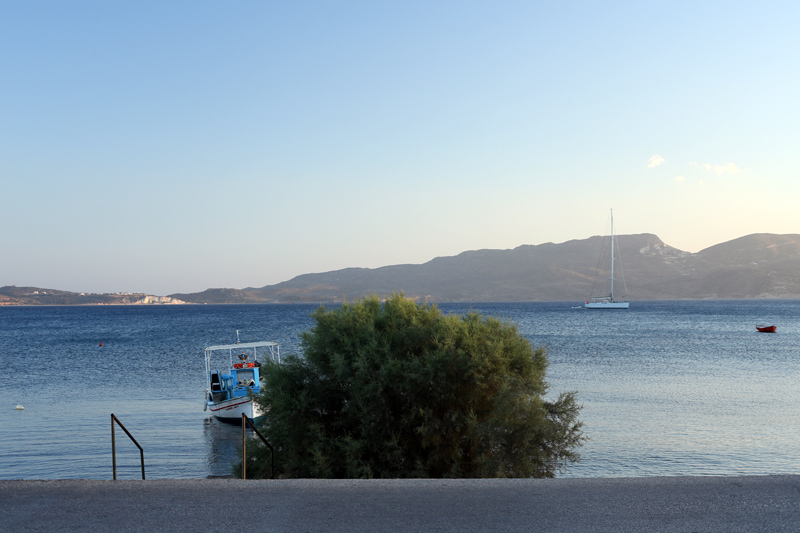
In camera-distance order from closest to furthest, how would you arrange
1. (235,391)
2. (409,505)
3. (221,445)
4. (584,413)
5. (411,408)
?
1. (409,505)
2. (411,408)
3. (221,445)
4. (584,413)
5. (235,391)

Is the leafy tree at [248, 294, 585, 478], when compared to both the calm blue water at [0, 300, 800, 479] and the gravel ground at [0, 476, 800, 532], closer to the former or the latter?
the calm blue water at [0, 300, 800, 479]

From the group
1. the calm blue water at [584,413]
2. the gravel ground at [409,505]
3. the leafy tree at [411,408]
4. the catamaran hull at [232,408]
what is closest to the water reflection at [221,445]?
the calm blue water at [584,413]

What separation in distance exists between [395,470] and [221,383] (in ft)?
56.3

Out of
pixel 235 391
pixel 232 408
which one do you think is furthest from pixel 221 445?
pixel 235 391

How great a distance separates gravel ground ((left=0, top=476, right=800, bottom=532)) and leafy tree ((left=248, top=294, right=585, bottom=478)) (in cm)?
446

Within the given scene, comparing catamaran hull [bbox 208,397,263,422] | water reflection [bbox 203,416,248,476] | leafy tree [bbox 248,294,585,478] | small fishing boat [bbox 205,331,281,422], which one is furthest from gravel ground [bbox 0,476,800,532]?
catamaran hull [bbox 208,397,263,422]

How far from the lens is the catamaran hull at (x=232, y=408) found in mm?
24641

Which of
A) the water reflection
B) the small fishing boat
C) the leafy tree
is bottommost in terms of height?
the water reflection

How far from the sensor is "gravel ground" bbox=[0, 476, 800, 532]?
606 cm

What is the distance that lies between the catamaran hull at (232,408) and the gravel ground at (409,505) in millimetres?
17262

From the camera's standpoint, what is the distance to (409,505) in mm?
6613

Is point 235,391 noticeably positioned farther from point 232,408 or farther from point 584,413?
point 584,413

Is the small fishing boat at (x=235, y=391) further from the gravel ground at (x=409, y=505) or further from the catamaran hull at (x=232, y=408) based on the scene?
the gravel ground at (x=409, y=505)

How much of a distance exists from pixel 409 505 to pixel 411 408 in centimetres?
586
